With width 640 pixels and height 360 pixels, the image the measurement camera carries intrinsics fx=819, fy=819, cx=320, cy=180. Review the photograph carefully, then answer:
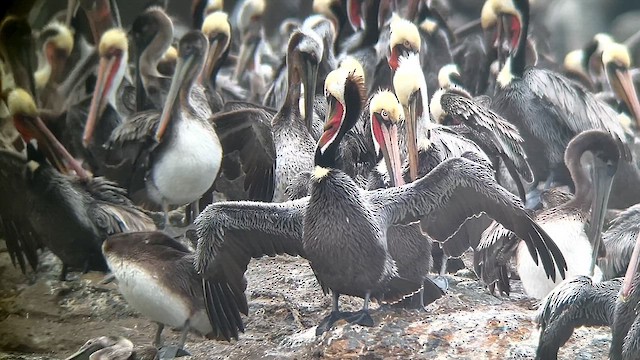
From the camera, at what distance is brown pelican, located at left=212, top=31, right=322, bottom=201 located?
274cm

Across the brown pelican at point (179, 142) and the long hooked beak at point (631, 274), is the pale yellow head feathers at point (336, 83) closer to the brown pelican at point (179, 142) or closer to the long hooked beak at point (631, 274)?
the brown pelican at point (179, 142)

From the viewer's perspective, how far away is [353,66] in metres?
2.71

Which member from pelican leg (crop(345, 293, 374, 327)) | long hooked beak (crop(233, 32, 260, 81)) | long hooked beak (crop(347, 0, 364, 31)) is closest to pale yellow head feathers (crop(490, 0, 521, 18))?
long hooked beak (crop(347, 0, 364, 31))

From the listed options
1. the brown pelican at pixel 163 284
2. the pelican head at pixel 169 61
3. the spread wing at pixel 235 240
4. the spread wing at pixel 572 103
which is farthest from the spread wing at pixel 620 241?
the pelican head at pixel 169 61

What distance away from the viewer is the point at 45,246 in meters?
2.95

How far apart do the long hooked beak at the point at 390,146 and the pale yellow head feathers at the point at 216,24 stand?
63 cm

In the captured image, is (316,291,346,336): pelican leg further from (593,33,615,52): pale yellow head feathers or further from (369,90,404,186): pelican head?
(593,33,615,52): pale yellow head feathers

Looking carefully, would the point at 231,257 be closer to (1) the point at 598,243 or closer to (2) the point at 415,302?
(2) the point at 415,302

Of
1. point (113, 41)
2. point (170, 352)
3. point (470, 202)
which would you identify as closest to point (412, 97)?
point (470, 202)

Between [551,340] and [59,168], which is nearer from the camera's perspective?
[551,340]

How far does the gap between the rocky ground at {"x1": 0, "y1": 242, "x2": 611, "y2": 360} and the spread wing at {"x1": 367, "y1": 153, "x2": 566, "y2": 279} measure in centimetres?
17

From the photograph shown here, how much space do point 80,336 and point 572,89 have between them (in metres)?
1.89

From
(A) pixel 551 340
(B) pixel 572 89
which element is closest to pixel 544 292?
(A) pixel 551 340

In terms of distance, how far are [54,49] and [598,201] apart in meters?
1.96
